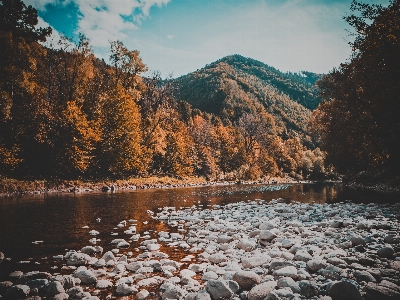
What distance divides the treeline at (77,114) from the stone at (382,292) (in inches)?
1168

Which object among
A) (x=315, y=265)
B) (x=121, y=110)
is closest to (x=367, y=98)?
(x=315, y=265)

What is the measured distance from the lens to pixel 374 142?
2311 centimetres

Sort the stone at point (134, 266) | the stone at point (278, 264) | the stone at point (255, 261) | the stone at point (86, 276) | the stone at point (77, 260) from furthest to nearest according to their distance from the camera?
the stone at point (77, 260)
the stone at point (255, 261)
the stone at point (134, 266)
the stone at point (278, 264)
the stone at point (86, 276)

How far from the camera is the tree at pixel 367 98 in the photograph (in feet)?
53.8

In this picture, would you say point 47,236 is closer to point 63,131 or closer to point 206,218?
point 206,218

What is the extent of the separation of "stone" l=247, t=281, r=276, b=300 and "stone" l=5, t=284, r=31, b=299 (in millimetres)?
3504

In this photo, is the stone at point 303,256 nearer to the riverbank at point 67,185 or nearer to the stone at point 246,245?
the stone at point 246,245

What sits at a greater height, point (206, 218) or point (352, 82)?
point (352, 82)

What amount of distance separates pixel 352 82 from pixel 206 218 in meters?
23.0

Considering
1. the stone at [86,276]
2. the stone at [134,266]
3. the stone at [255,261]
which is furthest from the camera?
the stone at [255,261]

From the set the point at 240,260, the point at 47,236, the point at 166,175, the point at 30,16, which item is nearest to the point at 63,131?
the point at 30,16

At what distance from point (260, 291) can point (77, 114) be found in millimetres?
31343

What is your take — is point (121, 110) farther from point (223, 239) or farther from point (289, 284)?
point (289, 284)

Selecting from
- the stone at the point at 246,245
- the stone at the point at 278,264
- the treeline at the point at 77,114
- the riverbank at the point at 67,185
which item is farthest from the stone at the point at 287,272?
the treeline at the point at 77,114
